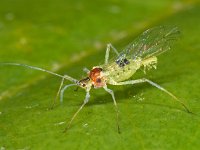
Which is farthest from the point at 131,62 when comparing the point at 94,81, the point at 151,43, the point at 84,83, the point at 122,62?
the point at 84,83

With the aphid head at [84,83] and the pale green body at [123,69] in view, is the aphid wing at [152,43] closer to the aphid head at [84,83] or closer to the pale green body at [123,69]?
the pale green body at [123,69]

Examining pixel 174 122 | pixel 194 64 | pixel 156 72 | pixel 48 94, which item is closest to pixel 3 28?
pixel 48 94

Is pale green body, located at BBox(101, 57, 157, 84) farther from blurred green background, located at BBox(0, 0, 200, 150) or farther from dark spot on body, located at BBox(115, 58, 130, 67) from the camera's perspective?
blurred green background, located at BBox(0, 0, 200, 150)

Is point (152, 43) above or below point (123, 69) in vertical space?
above

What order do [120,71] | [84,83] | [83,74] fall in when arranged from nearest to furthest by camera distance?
[84,83]
[120,71]
[83,74]

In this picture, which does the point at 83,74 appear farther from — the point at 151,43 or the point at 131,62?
the point at 151,43
